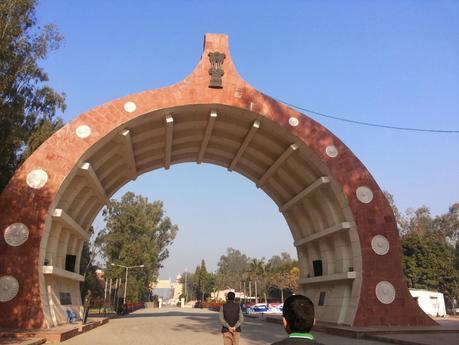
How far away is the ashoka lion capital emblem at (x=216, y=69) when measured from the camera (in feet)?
62.6

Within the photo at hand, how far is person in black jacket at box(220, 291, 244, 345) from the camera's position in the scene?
320 inches

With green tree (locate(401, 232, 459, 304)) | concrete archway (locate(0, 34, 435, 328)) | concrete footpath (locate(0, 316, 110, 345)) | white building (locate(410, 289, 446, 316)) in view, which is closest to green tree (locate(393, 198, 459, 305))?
green tree (locate(401, 232, 459, 304))

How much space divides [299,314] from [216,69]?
17.7 meters

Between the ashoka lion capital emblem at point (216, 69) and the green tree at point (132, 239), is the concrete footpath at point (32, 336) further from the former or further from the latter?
the green tree at point (132, 239)

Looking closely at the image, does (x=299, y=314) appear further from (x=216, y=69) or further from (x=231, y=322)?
(x=216, y=69)

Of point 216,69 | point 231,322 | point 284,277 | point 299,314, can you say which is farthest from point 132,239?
point 299,314

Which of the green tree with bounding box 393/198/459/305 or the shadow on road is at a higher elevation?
the green tree with bounding box 393/198/459/305

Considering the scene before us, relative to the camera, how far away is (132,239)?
2263 inches

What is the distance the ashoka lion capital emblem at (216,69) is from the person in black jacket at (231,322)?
12563 millimetres

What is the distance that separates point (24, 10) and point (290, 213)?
55.9 feet

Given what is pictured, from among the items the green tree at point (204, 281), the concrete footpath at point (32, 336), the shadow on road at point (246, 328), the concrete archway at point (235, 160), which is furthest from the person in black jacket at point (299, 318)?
the green tree at point (204, 281)

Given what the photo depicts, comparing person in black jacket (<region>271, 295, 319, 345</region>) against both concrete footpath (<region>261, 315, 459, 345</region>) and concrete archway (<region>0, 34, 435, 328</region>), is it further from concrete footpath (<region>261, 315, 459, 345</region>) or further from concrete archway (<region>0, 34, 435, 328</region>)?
concrete archway (<region>0, 34, 435, 328</region>)

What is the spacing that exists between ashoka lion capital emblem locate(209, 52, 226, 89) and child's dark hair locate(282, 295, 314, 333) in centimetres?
1689

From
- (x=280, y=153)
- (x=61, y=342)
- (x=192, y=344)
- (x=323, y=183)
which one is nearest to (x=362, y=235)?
(x=323, y=183)
